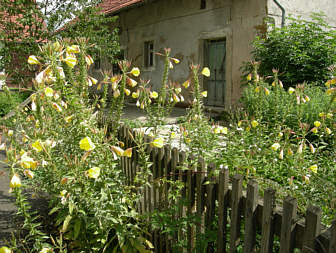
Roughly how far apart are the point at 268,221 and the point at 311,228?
0.23m

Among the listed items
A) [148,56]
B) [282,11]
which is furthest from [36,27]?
[282,11]

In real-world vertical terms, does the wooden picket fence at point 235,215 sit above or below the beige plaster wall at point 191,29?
below

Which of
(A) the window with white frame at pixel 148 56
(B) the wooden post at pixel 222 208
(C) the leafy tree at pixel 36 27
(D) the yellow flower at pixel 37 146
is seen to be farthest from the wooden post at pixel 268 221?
(A) the window with white frame at pixel 148 56

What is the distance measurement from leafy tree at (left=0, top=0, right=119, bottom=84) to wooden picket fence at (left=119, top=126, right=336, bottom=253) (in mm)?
7357

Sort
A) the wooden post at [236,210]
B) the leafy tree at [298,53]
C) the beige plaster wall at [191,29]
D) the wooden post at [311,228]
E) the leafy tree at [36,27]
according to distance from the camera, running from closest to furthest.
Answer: the wooden post at [311,228] → the wooden post at [236,210] → the leafy tree at [298,53] → the beige plaster wall at [191,29] → the leafy tree at [36,27]

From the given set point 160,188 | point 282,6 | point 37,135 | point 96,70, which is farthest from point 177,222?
point 96,70

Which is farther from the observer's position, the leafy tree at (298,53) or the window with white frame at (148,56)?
the window with white frame at (148,56)

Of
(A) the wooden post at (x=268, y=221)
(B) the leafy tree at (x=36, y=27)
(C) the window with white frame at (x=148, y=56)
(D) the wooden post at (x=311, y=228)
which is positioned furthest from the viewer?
(C) the window with white frame at (x=148, y=56)

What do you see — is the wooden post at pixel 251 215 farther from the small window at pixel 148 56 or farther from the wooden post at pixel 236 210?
the small window at pixel 148 56

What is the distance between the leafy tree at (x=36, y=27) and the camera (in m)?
8.74

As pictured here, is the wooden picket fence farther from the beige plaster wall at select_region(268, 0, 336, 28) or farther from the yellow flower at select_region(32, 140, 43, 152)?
the beige plaster wall at select_region(268, 0, 336, 28)

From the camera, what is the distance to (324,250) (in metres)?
1.15

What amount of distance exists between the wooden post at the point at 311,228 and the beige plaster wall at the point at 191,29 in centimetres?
573

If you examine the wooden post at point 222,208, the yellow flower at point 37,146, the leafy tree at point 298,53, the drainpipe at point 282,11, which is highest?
the drainpipe at point 282,11
